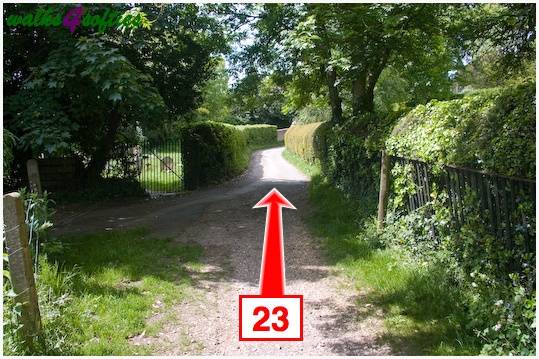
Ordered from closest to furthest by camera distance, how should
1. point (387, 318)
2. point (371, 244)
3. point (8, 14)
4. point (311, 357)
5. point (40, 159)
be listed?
point (311, 357) < point (387, 318) < point (371, 244) < point (8, 14) < point (40, 159)

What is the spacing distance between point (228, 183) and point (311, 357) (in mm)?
14146

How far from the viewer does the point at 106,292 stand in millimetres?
5684

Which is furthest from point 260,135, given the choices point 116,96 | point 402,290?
point 402,290

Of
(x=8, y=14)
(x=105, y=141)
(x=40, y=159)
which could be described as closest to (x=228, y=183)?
(x=105, y=141)

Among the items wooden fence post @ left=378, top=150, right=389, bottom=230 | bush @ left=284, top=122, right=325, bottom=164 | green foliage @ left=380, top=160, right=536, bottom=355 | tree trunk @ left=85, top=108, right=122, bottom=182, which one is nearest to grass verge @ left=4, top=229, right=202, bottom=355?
wooden fence post @ left=378, top=150, right=389, bottom=230

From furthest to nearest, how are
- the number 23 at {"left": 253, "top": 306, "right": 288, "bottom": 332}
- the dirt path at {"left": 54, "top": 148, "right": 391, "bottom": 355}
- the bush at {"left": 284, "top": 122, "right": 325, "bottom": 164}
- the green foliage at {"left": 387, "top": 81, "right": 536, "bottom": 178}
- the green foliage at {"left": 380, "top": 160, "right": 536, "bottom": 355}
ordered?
the bush at {"left": 284, "top": 122, "right": 325, "bottom": 164}, the number 23 at {"left": 253, "top": 306, "right": 288, "bottom": 332}, the dirt path at {"left": 54, "top": 148, "right": 391, "bottom": 355}, the green foliage at {"left": 387, "top": 81, "right": 536, "bottom": 178}, the green foliage at {"left": 380, "top": 160, "right": 536, "bottom": 355}

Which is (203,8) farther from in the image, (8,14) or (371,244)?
(371,244)

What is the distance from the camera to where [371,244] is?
7383mm

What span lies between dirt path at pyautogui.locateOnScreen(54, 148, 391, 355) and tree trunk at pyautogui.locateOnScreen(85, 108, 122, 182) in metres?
3.64

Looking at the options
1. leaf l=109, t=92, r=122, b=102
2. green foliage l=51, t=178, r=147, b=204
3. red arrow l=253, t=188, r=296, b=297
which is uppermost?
leaf l=109, t=92, r=122, b=102

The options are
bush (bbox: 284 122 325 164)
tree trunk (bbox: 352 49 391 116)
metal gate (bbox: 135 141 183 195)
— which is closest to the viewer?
tree trunk (bbox: 352 49 391 116)

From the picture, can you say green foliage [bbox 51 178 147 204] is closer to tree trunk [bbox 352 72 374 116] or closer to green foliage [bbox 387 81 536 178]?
tree trunk [bbox 352 72 374 116]

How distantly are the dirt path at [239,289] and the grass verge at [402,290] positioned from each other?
200mm

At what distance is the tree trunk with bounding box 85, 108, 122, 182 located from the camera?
50.0 feet
